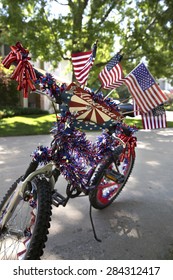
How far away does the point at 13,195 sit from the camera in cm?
218

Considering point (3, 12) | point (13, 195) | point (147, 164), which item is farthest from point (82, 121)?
point (3, 12)

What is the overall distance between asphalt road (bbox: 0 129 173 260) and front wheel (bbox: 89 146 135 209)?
14 cm

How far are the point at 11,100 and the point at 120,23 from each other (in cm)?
836

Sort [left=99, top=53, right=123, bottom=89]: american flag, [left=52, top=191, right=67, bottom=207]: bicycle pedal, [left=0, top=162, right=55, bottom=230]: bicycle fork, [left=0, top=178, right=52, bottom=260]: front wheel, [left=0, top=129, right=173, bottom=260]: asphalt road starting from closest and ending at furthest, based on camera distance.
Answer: [left=0, top=178, right=52, bottom=260]: front wheel
[left=0, top=162, right=55, bottom=230]: bicycle fork
[left=52, top=191, right=67, bottom=207]: bicycle pedal
[left=0, top=129, right=173, bottom=260]: asphalt road
[left=99, top=53, right=123, bottom=89]: american flag

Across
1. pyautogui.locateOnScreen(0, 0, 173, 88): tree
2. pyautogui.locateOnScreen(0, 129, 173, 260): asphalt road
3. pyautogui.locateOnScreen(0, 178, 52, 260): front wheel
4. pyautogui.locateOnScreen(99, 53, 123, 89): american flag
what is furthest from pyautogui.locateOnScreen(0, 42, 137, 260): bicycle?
pyautogui.locateOnScreen(0, 0, 173, 88): tree

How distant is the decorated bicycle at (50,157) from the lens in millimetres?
1898

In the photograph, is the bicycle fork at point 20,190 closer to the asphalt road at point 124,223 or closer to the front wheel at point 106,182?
the asphalt road at point 124,223

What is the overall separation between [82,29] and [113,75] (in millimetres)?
9377

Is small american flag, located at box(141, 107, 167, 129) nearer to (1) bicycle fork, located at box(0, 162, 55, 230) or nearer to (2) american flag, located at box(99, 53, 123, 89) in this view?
(2) american flag, located at box(99, 53, 123, 89)

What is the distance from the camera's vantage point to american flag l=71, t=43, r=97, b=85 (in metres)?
2.49

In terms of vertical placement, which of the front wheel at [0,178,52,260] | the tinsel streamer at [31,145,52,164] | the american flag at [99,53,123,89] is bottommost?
the front wheel at [0,178,52,260]

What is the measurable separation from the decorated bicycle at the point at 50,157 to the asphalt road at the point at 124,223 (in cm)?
50

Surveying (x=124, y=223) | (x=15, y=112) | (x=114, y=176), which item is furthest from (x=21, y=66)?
(x=15, y=112)

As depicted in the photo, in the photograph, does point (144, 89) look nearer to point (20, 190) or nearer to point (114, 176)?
point (114, 176)
